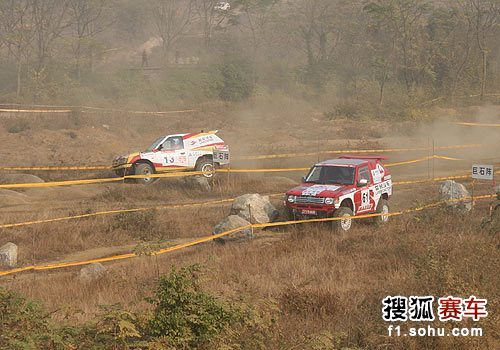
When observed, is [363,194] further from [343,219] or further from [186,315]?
[186,315]

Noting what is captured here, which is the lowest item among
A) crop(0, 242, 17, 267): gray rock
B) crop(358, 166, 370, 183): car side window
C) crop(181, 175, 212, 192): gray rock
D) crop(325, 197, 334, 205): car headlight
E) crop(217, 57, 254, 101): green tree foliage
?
crop(0, 242, 17, 267): gray rock

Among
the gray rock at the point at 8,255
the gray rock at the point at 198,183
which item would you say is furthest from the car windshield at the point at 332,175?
the gray rock at the point at 8,255

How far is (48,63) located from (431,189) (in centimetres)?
3603

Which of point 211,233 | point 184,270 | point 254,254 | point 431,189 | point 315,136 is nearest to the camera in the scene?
point 184,270

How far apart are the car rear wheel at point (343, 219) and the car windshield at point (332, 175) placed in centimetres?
90

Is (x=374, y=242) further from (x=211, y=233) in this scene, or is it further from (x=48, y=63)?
(x=48, y=63)

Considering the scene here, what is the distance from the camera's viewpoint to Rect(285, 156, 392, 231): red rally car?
14617 mm

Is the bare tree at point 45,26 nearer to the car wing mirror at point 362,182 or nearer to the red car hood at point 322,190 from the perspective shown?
the red car hood at point 322,190

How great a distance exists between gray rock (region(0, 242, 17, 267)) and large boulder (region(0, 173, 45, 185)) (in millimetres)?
8453

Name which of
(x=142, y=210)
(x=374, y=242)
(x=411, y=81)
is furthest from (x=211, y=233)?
(x=411, y=81)

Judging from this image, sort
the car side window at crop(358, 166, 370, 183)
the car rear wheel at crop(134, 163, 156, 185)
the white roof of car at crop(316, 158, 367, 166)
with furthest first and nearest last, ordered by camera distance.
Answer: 1. the car rear wheel at crop(134, 163, 156, 185)
2. the white roof of car at crop(316, 158, 367, 166)
3. the car side window at crop(358, 166, 370, 183)

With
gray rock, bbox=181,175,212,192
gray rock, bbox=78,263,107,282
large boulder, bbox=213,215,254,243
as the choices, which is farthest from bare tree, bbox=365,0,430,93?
gray rock, bbox=78,263,107,282

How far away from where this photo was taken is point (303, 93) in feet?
173

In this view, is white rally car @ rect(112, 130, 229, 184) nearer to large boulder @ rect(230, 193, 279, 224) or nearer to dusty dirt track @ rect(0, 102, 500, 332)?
dusty dirt track @ rect(0, 102, 500, 332)
